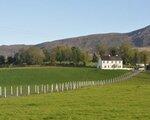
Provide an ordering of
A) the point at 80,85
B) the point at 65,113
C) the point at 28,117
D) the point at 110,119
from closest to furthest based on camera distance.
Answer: the point at 110,119
the point at 28,117
the point at 65,113
the point at 80,85

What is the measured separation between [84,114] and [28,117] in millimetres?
3165

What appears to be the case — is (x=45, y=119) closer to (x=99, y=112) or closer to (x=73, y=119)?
(x=73, y=119)

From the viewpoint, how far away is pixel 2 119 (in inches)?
965

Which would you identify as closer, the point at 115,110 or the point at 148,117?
the point at 148,117

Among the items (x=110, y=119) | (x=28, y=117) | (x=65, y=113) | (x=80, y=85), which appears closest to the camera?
(x=110, y=119)

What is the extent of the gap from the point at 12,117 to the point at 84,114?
399 cm

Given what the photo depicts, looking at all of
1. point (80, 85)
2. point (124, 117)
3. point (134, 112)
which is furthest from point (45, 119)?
point (80, 85)

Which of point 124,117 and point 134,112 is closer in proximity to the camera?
point 124,117

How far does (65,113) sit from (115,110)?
3289 mm

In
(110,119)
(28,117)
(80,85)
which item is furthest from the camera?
(80,85)

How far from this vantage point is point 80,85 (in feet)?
294

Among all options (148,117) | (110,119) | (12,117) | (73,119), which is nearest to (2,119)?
(12,117)

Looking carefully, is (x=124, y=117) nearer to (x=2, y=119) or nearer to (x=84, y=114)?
(x=84, y=114)

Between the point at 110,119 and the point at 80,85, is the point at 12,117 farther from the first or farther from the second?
the point at 80,85
